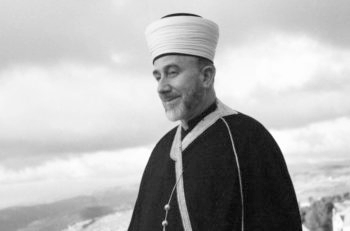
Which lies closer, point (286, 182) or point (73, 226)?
point (286, 182)

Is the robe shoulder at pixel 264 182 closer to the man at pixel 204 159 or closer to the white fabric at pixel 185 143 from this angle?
the man at pixel 204 159

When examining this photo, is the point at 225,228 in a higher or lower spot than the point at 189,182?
lower

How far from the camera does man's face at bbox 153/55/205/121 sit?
14.4 feet

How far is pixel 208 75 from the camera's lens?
4469mm

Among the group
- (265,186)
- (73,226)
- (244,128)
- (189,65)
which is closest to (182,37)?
(189,65)

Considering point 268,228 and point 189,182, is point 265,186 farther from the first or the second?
point 189,182

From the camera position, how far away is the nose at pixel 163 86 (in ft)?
14.4

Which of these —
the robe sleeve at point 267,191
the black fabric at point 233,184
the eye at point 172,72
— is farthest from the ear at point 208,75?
the robe sleeve at point 267,191

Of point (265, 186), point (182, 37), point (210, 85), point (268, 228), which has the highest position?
point (182, 37)

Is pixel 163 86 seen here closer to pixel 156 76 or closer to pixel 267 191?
pixel 156 76

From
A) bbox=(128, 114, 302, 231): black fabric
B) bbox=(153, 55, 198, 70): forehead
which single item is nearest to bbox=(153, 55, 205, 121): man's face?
bbox=(153, 55, 198, 70): forehead

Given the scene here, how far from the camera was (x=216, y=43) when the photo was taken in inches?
189

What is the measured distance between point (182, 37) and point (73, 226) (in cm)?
5348

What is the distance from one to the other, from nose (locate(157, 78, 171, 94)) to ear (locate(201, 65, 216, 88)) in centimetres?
25
